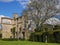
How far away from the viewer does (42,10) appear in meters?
45.1

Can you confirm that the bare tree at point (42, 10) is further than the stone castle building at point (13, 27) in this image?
No

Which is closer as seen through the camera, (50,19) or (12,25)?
(50,19)

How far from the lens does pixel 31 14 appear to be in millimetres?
46375

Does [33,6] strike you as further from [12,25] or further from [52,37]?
[12,25]

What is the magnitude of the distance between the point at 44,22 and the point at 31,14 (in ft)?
13.6

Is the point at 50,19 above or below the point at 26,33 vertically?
above

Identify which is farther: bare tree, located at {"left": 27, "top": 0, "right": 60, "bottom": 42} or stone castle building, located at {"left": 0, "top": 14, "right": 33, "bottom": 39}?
stone castle building, located at {"left": 0, "top": 14, "right": 33, "bottom": 39}

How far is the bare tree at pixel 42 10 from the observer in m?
44.3

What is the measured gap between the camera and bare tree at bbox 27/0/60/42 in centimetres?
4431

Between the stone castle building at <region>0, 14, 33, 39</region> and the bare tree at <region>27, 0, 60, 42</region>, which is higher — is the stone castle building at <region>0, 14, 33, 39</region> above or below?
below

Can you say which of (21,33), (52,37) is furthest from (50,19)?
(21,33)

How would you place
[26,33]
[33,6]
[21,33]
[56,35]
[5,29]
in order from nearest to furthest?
[56,35] → [33,6] → [26,33] → [21,33] → [5,29]

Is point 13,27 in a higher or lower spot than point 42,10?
lower

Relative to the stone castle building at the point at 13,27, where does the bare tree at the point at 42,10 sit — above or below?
above
